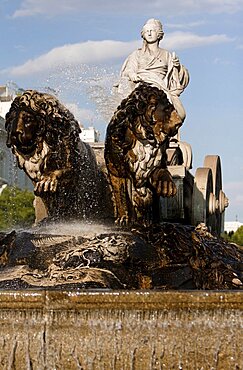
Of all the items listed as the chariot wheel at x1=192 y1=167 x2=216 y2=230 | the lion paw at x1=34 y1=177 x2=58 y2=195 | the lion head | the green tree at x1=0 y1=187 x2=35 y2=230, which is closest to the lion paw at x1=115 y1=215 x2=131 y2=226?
the lion paw at x1=34 y1=177 x2=58 y2=195

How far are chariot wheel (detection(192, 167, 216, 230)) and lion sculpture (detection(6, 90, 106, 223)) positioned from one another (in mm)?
2586

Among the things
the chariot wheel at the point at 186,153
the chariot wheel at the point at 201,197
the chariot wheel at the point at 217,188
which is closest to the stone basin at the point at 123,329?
the chariot wheel at the point at 201,197

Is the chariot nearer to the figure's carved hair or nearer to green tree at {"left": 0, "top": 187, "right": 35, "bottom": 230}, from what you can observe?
the figure's carved hair

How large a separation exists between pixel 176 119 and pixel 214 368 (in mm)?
3741

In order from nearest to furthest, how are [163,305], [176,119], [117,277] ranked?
[163,305] < [117,277] < [176,119]

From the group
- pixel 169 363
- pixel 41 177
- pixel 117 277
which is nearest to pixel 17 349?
pixel 169 363

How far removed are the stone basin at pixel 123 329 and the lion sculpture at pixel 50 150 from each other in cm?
371

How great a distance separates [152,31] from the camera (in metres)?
12.5

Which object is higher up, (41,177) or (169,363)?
(41,177)

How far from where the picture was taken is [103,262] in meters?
8.19

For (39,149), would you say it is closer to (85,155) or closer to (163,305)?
(85,155)

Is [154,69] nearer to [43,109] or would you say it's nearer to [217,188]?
[217,188]

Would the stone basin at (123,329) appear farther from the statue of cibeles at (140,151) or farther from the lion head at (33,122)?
the lion head at (33,122)

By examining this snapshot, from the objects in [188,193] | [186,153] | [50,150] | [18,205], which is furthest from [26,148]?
[18,205]
